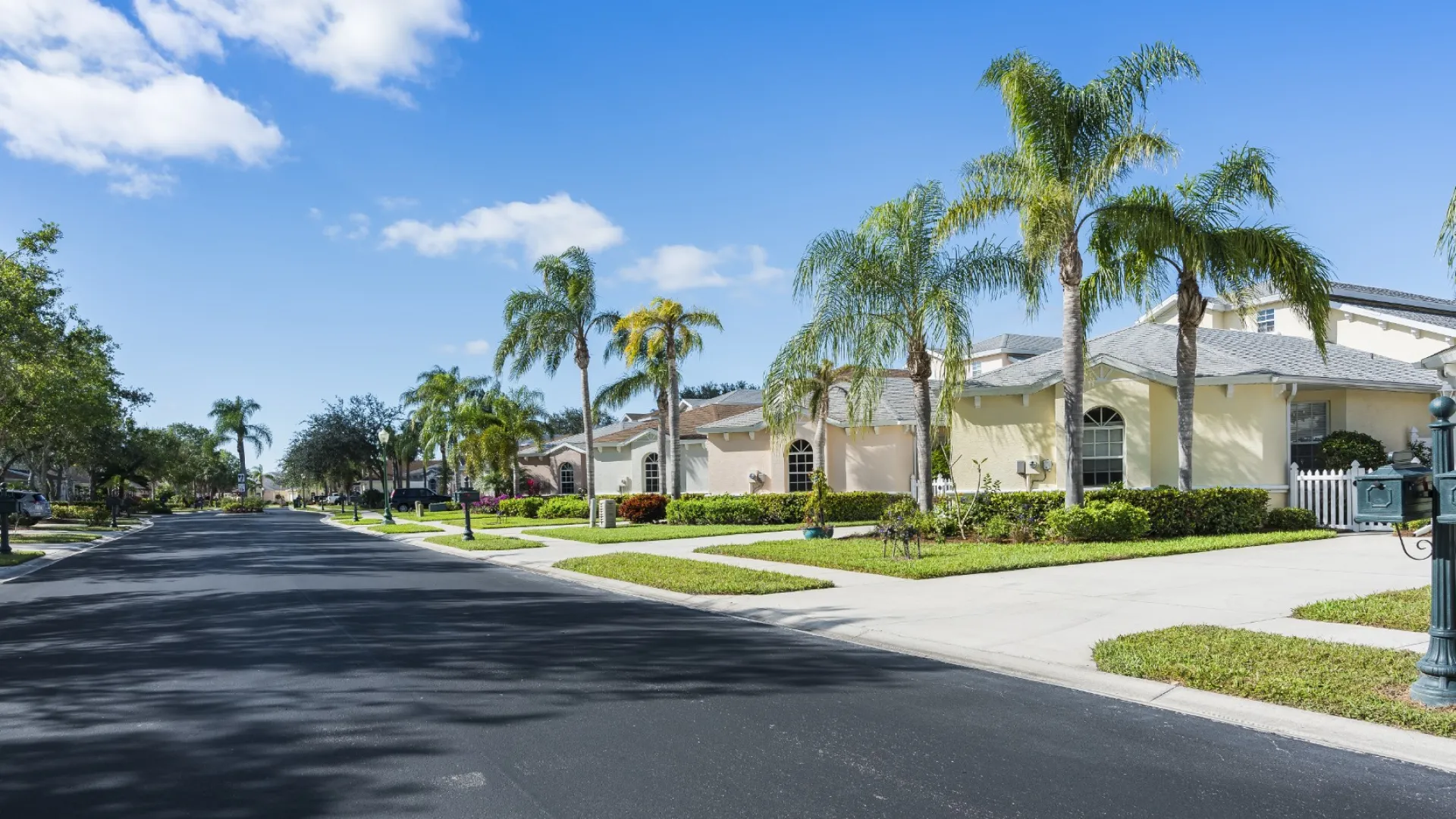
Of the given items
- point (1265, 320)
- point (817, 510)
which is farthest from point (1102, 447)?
point (1265, 320)

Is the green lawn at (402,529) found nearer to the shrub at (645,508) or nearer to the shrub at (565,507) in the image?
the shrub at (565,507)

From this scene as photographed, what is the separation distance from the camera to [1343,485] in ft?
66.0

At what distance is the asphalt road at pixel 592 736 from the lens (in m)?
4.76

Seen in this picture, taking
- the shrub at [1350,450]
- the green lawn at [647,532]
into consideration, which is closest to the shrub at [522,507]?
the green lawn at [647,532]

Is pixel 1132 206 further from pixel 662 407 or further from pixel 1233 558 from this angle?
pixel 662 407

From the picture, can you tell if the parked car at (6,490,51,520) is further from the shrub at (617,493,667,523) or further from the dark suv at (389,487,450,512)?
the shrub at (617,493,667,523)

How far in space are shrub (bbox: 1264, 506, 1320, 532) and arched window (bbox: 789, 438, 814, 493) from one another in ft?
48.5

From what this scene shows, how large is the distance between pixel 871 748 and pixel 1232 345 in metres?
22.8

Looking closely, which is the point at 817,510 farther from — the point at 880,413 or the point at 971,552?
the point at 880,413

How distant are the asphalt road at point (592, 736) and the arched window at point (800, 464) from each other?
71.6 ft

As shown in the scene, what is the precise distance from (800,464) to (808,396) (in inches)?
114

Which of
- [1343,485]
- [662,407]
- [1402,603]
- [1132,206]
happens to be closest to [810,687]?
[1402,603]

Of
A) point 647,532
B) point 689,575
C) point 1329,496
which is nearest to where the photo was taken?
point 689,575

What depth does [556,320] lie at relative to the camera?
31469 mm
